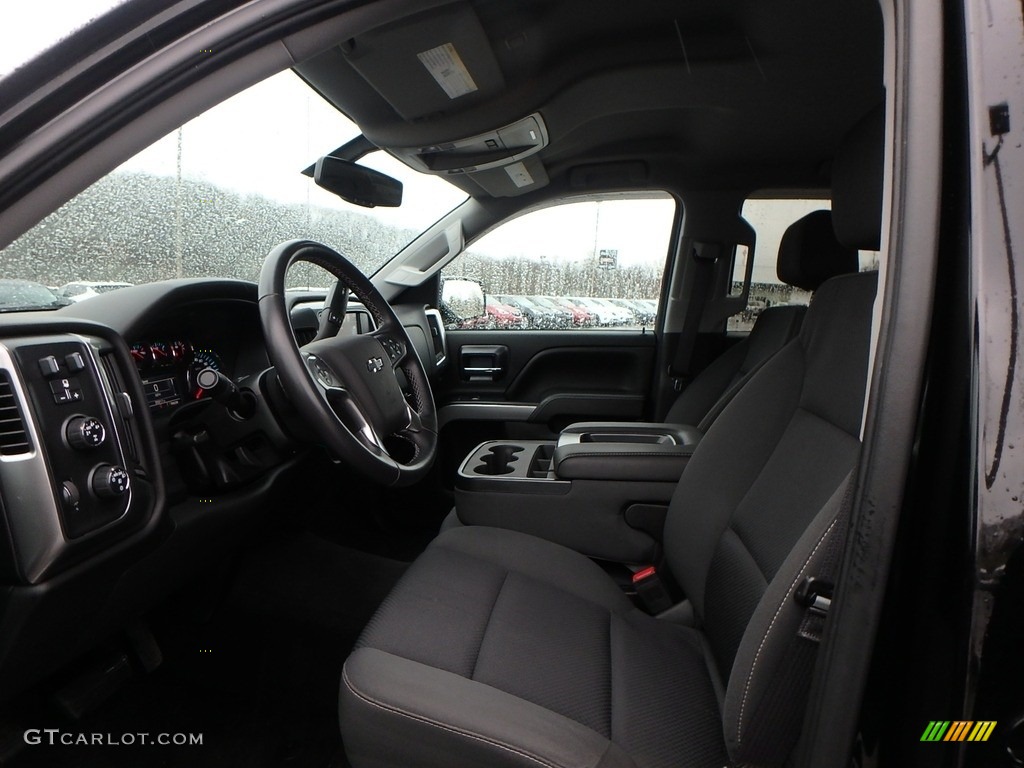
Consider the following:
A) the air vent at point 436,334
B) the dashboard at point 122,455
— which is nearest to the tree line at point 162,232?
the dashboard at point 122,455

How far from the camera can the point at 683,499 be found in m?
1.47

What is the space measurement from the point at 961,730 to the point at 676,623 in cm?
78

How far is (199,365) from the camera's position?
1536 mm

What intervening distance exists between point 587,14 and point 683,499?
1.14m

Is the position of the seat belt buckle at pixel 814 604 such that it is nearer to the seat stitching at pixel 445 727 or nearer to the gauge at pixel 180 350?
the seat stitching at pixel 445 727

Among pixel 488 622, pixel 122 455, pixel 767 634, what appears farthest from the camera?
pixel 488 622

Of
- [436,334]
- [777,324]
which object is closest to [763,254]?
[777,324]

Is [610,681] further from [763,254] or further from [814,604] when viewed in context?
[763,254]

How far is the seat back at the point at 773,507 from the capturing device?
2.71 ft

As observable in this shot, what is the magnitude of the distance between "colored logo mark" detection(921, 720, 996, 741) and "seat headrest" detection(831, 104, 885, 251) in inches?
24.0

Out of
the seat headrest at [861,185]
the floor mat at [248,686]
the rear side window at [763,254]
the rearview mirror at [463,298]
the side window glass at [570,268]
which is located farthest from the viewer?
the rearview mirror at [463,298]

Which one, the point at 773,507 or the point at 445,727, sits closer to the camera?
the point at 445,727

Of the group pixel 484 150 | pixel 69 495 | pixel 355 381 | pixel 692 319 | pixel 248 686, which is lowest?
pixel 248 686

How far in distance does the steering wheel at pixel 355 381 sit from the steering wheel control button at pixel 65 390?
1.00 ft
